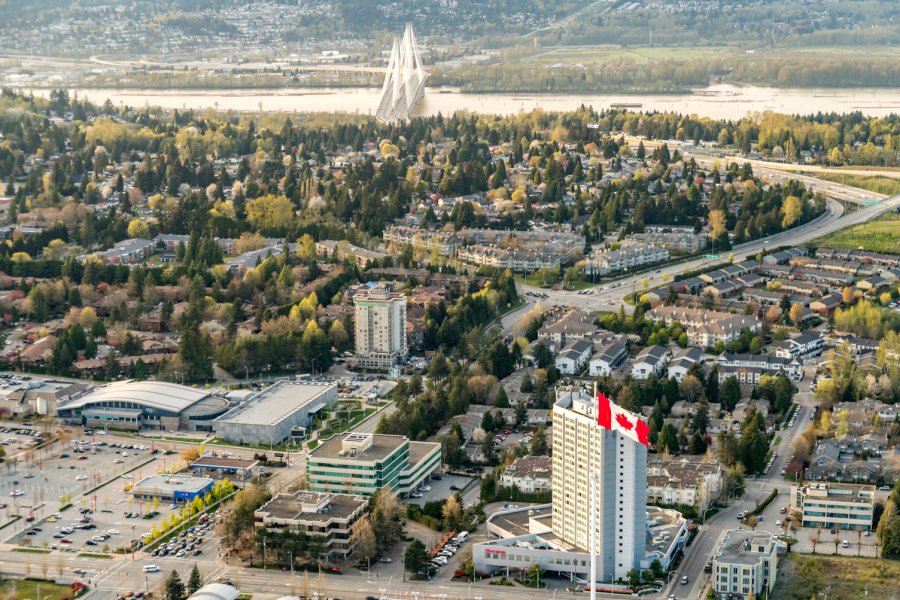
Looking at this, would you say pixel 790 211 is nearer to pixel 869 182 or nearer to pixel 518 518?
pixel 869 182

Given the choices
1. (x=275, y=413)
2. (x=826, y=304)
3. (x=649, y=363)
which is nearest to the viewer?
(x=275, y=413)

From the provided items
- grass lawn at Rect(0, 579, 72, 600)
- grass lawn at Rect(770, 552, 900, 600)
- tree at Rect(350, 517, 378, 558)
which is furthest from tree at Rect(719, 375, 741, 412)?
grass lawn at Rect(0, 579, 72, 600)

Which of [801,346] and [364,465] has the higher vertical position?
[364,465]

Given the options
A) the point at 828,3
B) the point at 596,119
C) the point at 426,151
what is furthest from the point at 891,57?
the point at 426,151

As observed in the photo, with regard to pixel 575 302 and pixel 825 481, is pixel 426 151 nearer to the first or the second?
pixel 575 302

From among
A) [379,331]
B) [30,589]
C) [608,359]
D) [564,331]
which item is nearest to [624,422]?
[30,589]

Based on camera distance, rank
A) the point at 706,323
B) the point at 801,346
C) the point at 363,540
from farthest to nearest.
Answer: the point at 706,323, the point at 801,346, the point at 363,540
